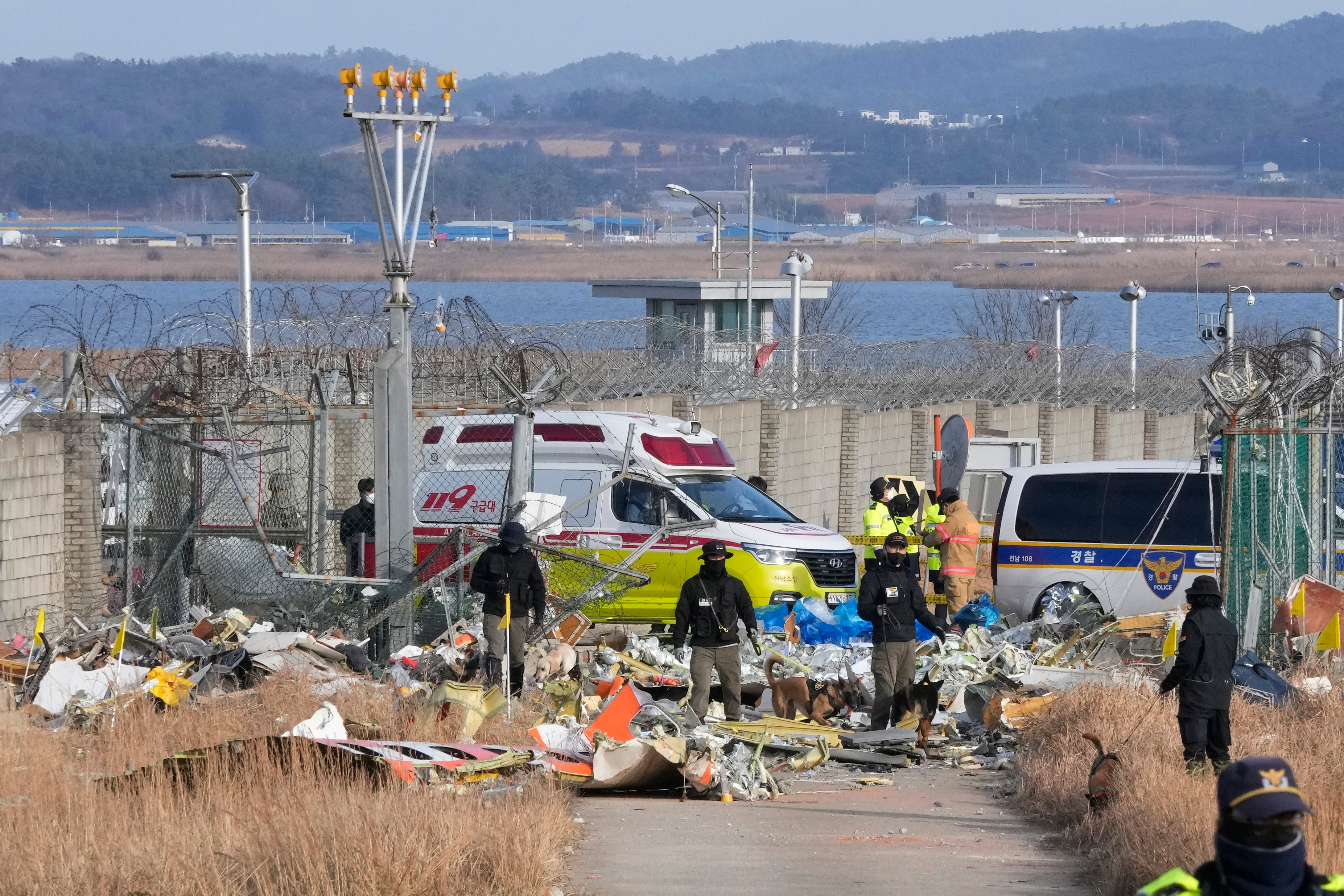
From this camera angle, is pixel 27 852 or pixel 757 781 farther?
pixel 757 781

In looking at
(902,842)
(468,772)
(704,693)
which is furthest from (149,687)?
(902,842)

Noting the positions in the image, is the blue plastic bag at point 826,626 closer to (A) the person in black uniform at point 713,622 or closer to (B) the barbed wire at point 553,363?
(B) the barbed wire at point 553,363

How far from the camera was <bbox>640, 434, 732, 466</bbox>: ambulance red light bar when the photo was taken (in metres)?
18.6

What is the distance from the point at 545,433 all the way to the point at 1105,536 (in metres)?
5.74

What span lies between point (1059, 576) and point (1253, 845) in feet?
43.8

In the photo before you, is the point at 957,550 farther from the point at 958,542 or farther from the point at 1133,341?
the point at 1133,341

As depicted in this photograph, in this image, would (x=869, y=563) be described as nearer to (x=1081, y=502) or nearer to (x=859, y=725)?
(x=859, y=725)

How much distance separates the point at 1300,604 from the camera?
45.2ft

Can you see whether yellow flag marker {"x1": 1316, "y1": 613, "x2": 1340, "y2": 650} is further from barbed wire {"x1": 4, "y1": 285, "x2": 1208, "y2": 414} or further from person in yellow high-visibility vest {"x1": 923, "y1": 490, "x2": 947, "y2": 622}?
barbed wire {"x1": 4, "y1": 285, "x2": 1208, "y2": 414}

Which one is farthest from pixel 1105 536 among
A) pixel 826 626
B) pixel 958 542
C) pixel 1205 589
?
pixel 1205 589

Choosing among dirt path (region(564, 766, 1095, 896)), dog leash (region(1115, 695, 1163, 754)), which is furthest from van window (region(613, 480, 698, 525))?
dog leash (region(1115, 695, 1163, 754))

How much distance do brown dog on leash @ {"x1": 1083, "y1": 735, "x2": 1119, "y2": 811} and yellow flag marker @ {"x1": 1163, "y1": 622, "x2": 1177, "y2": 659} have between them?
3662 millimetres

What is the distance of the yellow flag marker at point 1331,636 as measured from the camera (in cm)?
1318

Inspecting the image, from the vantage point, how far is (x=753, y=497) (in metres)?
19.2
